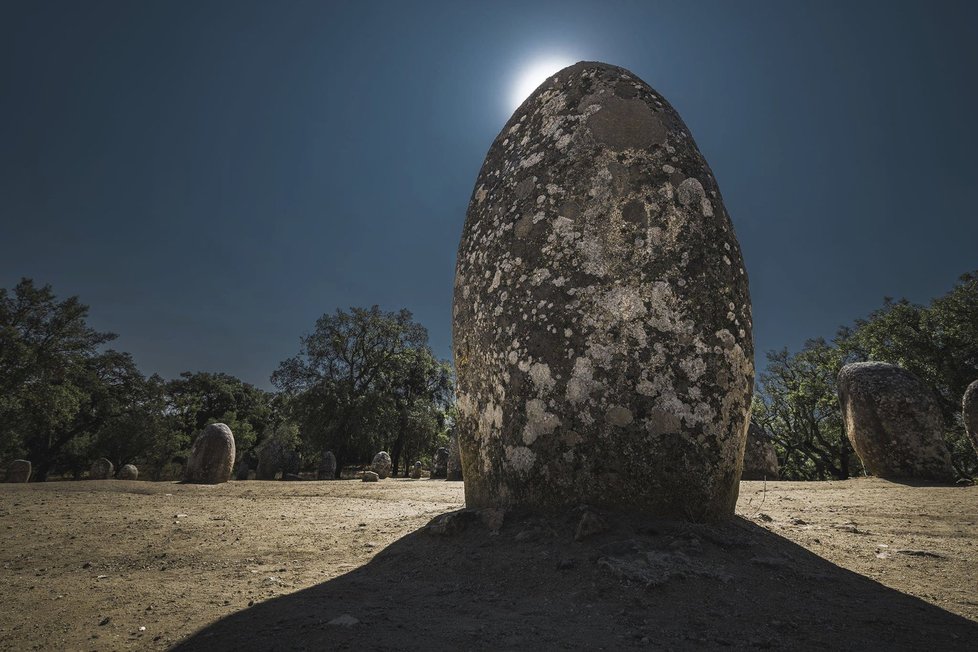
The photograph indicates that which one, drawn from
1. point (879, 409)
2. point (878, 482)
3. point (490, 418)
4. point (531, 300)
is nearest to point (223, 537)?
point (490, 418)

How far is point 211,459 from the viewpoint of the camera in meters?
12.4

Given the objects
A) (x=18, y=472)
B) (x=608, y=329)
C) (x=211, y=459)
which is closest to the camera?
(x=608, y=329)

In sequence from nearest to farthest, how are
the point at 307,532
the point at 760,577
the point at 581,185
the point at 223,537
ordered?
the point at 760,577
the point at 581,185
the point at 223,537
the point at 307,532

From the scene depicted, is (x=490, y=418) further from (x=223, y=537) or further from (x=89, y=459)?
(x=89, y=459)

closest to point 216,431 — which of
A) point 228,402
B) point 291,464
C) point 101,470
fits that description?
point 101,470

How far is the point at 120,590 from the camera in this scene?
2.41 m

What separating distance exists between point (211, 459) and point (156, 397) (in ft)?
62.8

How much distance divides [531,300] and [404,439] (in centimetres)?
2819

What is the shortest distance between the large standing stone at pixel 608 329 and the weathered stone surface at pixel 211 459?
1162 cm

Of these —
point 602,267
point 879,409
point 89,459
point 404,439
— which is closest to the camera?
point 602,267

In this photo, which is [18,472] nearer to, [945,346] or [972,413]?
[972,413]

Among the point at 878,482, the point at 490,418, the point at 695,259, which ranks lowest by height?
the point at 878,482

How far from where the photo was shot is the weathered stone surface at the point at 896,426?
28.6 ft

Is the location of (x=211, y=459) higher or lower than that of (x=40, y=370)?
lower
